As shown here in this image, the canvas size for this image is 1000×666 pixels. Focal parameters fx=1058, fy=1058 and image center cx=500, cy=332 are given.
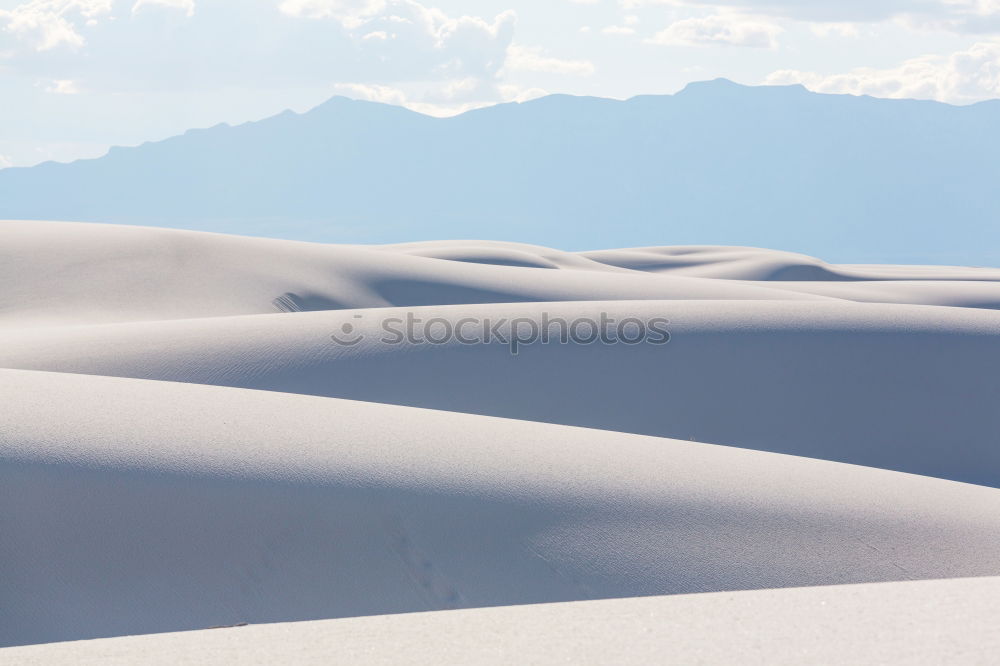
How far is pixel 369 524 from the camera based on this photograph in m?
7.11

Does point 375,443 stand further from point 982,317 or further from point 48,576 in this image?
point 982,317

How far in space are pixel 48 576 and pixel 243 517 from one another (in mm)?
1229

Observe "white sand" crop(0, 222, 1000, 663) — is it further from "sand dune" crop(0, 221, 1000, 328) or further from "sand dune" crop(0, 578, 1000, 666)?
"sand dune" crop(0, 221, 1000, 328)

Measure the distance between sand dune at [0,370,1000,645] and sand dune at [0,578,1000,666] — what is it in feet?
8.27

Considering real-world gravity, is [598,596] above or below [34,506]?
below

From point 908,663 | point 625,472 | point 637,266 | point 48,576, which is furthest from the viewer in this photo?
point 637,266

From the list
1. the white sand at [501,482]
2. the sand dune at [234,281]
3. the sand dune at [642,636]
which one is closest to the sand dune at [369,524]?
the white sand at [501,482]

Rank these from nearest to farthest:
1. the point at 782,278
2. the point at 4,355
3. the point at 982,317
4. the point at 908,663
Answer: the point at 908,663, the point at 4,355, the point at 982,317, the point at 782,278

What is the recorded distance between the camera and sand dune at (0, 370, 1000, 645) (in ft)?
21.8

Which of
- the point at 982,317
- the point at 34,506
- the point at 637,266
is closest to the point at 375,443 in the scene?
the point at 34,506

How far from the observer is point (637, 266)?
53.4 metres

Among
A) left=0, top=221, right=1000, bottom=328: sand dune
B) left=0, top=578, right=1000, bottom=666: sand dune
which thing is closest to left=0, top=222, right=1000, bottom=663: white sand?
left=0, top=578, right=1000, bottom=666: sand dune

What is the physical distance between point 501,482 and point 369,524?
1.06 m

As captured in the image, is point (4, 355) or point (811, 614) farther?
point (4, 355)
